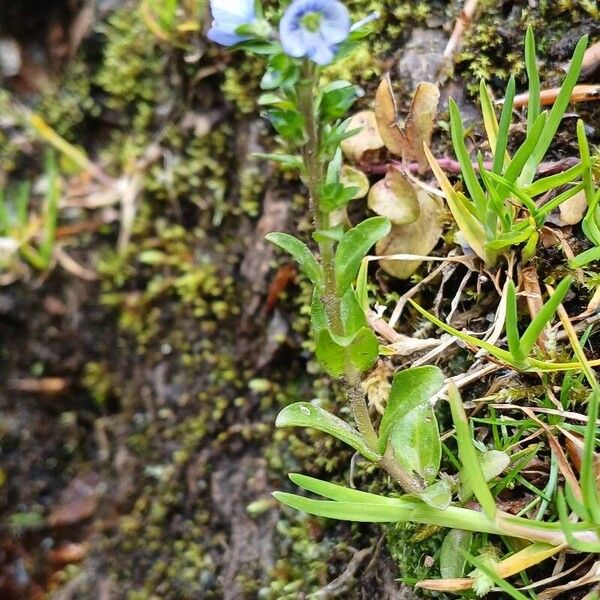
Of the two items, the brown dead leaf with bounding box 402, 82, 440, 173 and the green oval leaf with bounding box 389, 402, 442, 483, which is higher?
the brown dead leaf with bounding box 402, 82, 440, 173

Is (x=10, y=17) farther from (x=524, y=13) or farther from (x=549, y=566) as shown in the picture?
(x=549, y=566)

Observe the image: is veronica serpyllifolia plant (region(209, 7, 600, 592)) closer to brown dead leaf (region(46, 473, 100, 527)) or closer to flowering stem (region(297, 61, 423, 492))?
flowering stem (region(297, 61, 423, 492))

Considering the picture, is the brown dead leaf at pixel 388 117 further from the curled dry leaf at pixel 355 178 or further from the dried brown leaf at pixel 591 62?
the dried brown leaf at pixel 591 62

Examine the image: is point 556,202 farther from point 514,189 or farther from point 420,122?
point 420,122

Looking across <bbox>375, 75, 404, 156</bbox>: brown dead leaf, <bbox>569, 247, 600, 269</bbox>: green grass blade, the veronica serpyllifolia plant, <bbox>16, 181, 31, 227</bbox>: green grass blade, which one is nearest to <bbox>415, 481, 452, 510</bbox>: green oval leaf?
the veronica serpyllifolia plant

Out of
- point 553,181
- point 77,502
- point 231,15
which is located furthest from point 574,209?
point 77,502

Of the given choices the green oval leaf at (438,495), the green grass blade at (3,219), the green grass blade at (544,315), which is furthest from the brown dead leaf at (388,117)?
the green grass blade at (3,219)
